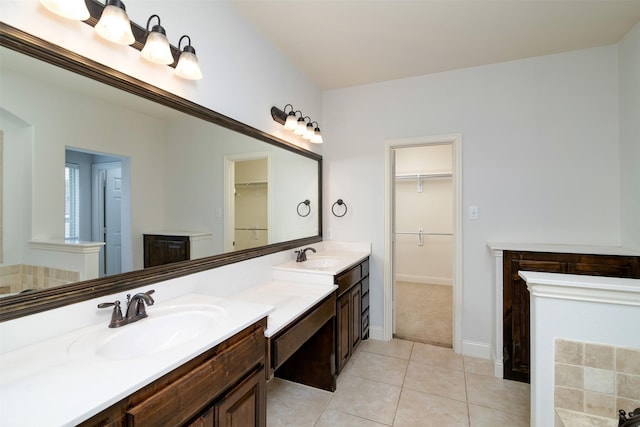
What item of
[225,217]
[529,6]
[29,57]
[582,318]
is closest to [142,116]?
[29,57]

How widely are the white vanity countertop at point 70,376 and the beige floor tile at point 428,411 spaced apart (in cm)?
146

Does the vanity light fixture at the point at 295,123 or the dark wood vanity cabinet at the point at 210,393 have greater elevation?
the vanity light fixture at the point at 295,123

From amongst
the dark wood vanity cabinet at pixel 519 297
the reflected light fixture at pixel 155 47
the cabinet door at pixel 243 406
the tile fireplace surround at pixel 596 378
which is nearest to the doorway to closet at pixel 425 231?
Result: the dark wood vanity cabinet at pixel 519 297

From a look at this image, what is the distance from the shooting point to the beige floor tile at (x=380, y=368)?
224cm

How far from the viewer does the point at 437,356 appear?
2592 millimetres

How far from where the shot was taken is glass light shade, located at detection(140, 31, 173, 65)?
122 cm

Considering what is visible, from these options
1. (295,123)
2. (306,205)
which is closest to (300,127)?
(295,123)

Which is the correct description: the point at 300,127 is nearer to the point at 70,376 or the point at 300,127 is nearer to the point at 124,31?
the point at 124,31

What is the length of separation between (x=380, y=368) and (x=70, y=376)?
2197 mm

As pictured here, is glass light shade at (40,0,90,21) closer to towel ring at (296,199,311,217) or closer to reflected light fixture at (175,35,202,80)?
reflected light fixture at (175,35,202,80)

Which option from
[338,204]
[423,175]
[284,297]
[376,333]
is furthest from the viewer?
[423,175]

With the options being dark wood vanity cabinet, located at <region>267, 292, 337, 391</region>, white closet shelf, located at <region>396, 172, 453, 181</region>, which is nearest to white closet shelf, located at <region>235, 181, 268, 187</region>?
dark wood vanity cabinet, located at <region>267, 292, 337, 391</region>

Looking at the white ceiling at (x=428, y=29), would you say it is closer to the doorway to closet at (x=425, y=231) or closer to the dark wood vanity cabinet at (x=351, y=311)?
the doorway to closet at (x=425, y=231)

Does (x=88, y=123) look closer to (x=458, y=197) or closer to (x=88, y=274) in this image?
(x=88, y=274)
